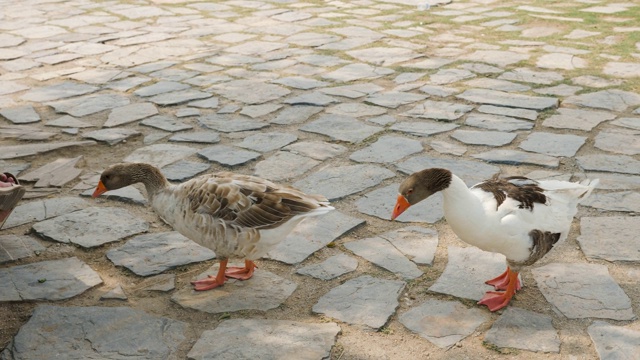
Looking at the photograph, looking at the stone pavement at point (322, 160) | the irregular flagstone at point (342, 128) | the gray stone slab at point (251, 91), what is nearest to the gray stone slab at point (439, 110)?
the stone pavement at point (322, 160)

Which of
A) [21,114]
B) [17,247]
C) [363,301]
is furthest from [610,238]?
[21,114]

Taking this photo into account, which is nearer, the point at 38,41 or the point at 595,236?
the point at 595,236

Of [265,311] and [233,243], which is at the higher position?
[233,243]

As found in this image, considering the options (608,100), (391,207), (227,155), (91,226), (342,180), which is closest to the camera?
(91,226)

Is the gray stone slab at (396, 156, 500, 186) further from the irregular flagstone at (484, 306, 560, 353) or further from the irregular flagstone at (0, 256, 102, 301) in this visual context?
the irregular flagstone at (0, 256, 102, 301)

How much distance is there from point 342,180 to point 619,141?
2.43m

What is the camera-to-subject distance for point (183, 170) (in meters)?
5.74

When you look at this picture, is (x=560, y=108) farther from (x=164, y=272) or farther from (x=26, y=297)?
(x=26, y=297)

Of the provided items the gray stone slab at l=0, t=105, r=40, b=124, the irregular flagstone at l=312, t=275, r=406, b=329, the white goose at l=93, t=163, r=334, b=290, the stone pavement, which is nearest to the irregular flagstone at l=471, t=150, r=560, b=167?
the stone pavement

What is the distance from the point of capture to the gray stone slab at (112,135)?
20.9ft

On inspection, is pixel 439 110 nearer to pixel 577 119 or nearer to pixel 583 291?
pixel 577 119

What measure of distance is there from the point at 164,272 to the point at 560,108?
4.25m

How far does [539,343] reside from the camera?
369 cm

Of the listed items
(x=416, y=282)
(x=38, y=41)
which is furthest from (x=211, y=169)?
(x=38, y=41)
